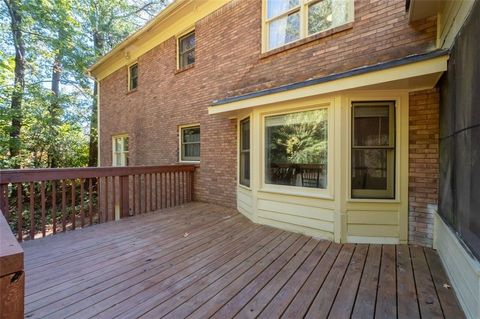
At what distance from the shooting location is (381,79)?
121 inches

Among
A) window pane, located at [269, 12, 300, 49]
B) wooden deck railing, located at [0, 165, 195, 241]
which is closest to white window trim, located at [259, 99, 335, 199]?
window pane, located at [269, 12, 300, 49]

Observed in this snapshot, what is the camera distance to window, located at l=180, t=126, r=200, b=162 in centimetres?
703

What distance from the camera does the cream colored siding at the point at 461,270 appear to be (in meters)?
1.86

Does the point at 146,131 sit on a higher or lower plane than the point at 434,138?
higher

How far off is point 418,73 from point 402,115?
799 mm

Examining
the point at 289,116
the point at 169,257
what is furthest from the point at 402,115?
the point at 169,257

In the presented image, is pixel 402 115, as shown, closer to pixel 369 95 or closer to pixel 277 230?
pixel 369 95

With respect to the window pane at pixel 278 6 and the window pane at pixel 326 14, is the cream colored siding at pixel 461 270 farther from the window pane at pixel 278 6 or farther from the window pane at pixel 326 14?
the window pane at pixel 278 6

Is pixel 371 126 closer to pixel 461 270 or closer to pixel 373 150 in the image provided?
pixel 373 150

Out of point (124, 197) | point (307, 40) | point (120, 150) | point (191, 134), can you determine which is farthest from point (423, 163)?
point (120, 150)

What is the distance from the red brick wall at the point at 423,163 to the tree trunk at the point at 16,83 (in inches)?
597

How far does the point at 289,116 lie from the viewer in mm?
4406

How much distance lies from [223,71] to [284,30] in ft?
5.88

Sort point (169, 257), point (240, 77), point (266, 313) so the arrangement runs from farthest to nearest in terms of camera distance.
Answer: point (240, 77) → point (169, 257) → point (266, 313)
